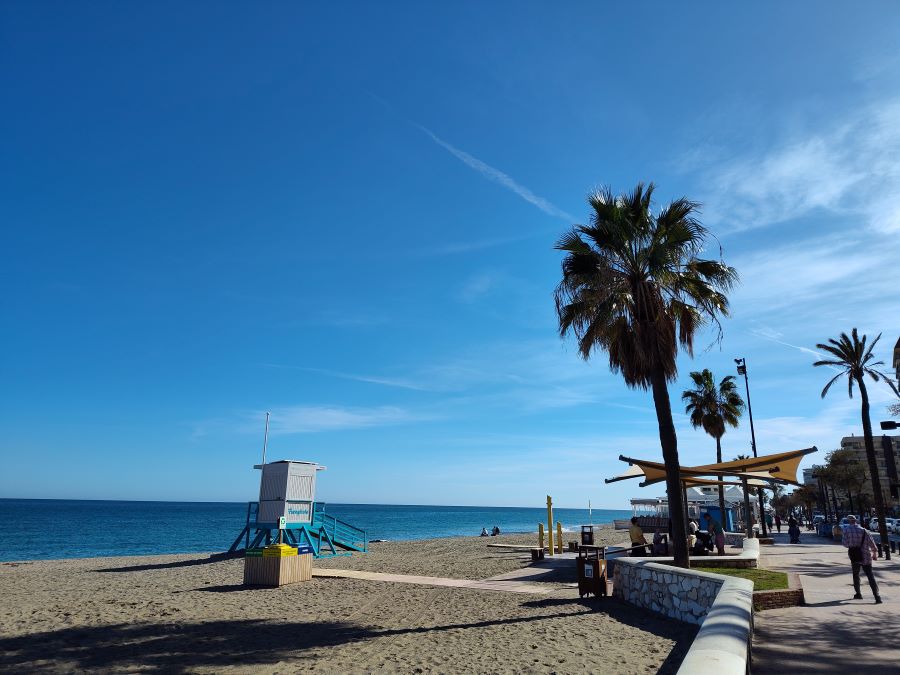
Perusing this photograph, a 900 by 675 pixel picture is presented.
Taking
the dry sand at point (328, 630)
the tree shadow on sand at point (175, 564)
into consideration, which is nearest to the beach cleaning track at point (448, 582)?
the dry sand at point (328, 630)

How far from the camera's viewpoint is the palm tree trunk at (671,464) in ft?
38.1

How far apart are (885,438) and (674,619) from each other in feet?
82.7

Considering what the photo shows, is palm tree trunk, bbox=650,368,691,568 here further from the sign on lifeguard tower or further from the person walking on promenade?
the sign on lifeguard tower

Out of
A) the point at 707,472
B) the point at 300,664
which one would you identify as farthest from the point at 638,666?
the point at 707,472

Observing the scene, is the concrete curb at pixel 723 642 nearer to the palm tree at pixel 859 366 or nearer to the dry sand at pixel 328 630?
the dry sand at pixel 328 630

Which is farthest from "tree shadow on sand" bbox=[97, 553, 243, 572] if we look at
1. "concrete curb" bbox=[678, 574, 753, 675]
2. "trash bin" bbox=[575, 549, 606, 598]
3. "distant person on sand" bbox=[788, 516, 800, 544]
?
"distant person on sand" bbox=[788, 516, 800, 544]

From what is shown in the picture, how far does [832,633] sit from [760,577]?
4.17 meters

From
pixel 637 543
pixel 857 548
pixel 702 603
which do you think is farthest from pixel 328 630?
pixel 637 543

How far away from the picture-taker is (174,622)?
10.5 m

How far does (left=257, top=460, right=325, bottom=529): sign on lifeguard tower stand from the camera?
24.0 m

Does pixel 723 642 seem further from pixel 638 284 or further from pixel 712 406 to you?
pixel 712 406

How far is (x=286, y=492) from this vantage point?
23.9 m

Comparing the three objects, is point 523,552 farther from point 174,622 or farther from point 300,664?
point 300,664

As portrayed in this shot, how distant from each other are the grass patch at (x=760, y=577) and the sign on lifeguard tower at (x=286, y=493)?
16441 mm
